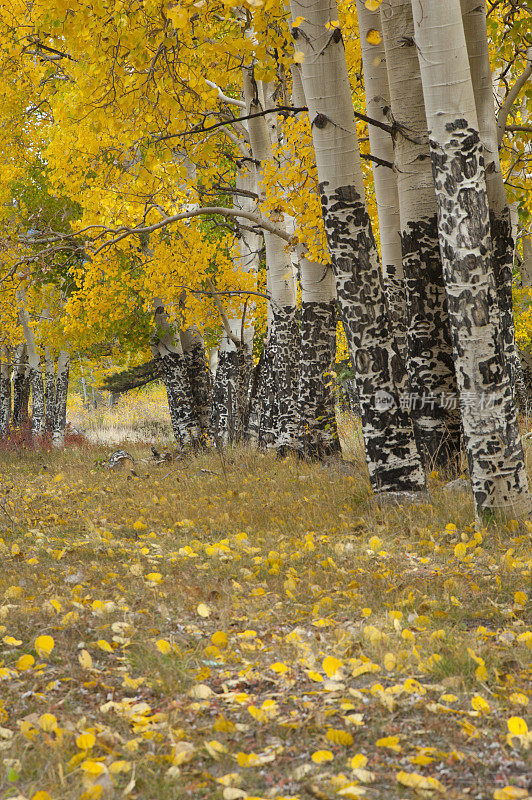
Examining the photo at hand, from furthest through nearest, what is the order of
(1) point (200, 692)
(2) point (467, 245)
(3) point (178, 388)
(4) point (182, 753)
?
(3) point (178, 388)
(2) point (467, 245)
(1) point (200, 692)
(4) point (182, 753)

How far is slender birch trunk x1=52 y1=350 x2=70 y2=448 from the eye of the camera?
17219mm

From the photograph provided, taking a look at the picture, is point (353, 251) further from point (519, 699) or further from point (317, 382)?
point (519, 699)

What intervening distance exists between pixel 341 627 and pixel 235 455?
249 inches

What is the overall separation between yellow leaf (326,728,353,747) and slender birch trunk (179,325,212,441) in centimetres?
1155

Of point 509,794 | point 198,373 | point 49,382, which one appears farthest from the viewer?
point 49,382

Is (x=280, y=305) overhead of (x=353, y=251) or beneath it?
overhead

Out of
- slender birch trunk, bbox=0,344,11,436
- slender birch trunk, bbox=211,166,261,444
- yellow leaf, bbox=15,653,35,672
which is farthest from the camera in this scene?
slender birch trunk, bbox=0,344,11,436

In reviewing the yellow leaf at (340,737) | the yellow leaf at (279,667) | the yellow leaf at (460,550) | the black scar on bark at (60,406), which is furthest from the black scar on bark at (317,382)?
the black scar on bark at (60,406)

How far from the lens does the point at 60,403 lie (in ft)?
61.0

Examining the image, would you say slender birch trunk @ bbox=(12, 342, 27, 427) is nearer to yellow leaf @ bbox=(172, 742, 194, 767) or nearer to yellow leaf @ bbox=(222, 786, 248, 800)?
yellow leaf @ bbox=(172, 742, 194, 767)

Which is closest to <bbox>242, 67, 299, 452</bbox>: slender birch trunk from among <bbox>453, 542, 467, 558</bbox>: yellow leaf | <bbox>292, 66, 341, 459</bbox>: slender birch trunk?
<bbox>292, 66, 341, 459</bbox>: slender birch trunk

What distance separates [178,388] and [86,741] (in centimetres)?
1108

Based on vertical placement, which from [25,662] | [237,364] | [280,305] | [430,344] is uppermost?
[280,305]

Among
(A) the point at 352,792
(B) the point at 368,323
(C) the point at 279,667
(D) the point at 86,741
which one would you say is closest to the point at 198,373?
→ (B) the point at 368,323
